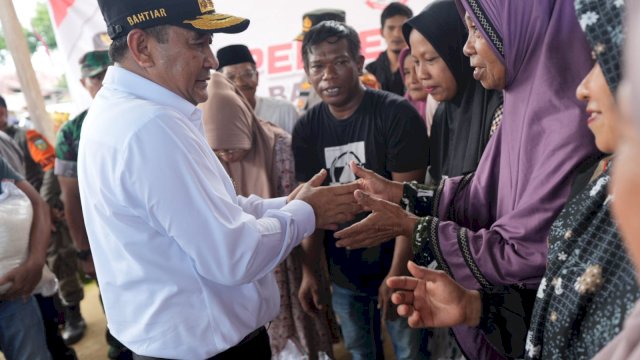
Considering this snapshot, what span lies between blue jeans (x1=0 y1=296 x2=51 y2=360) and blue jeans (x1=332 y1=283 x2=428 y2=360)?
157 cm

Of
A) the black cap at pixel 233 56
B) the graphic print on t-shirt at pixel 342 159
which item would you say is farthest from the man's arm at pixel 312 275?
the black cap at pixel 233 56

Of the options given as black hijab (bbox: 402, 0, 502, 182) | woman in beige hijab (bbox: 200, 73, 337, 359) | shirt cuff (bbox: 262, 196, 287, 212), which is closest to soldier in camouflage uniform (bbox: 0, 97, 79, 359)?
→ woman in beige hijab (bbox: 200, 73, 337, 359)

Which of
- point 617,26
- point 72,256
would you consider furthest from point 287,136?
point 72,256

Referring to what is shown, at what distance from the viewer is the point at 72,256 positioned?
420cm

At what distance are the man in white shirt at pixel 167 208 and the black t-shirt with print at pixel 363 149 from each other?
2.56 feet

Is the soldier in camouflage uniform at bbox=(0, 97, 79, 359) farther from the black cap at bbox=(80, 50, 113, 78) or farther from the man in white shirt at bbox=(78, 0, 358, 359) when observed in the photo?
the man in white shirt at bbox=(78, 0, 358, 359)

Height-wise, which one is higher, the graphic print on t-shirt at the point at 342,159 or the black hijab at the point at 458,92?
the black hijab at the point at 458,92

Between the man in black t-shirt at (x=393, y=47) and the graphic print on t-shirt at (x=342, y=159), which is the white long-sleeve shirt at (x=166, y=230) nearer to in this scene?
the graphic print on t-shirt at (x=342, y=159)

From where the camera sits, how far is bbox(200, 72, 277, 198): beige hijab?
2295mm

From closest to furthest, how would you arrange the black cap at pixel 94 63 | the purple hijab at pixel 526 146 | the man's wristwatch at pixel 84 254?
the purple hijab at pixel 526 146
the black cap at pixel 94 63
the man's wristwatch at pixel 84 254

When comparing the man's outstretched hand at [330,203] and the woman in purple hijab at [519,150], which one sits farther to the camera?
the man's outstretched hand at [330,203]

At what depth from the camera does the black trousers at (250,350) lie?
1.49 metres

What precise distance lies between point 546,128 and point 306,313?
1880mm

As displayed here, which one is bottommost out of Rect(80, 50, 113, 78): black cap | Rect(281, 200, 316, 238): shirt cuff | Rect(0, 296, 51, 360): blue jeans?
Rect(0, 296, 51, 360): blue jeans
